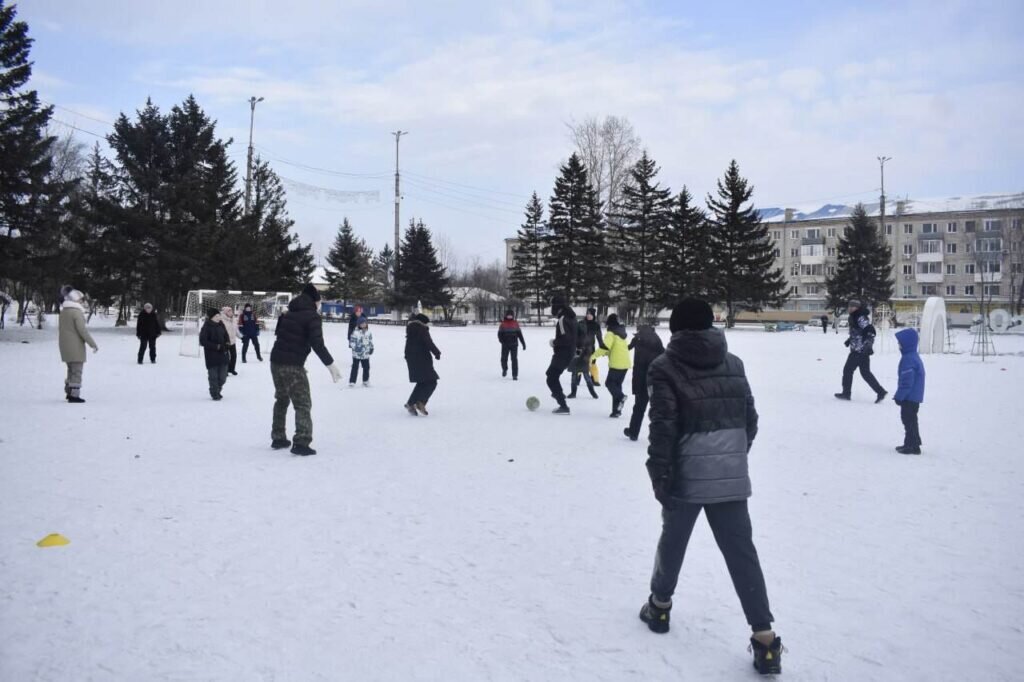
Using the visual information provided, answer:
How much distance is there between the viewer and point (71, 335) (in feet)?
38.4

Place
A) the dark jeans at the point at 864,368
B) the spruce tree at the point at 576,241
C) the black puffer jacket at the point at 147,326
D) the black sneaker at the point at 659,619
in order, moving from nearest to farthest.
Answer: the black sneaker at the point at 659,619 → the dark jeans at the point at 864,368 → the black puffer jacket at the point at 147,326 → the spruce tree at the point at 576,241

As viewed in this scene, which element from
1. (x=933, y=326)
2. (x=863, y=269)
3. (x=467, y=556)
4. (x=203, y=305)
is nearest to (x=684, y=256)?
(x=863, y=269)

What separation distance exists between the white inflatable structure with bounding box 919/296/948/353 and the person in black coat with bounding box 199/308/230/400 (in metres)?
27.3

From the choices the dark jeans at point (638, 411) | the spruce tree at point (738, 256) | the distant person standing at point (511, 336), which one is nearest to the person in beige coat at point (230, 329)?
the distant person standing at point (511, 336)

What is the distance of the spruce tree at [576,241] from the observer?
52.7 metres

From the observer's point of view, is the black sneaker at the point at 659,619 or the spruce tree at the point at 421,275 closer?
Answer: the black sneaker at the point at 659,619

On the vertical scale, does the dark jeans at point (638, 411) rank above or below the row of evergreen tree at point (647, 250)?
below

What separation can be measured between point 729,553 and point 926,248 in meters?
A: 91.4

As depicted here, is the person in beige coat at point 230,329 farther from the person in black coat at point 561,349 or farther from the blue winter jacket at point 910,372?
the blue winter jacket at point 910,372

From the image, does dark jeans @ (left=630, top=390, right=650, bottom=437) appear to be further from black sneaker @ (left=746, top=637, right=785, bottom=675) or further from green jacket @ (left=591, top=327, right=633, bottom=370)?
black sneaker @ (left=746, top=637, right=785, bottom=675)

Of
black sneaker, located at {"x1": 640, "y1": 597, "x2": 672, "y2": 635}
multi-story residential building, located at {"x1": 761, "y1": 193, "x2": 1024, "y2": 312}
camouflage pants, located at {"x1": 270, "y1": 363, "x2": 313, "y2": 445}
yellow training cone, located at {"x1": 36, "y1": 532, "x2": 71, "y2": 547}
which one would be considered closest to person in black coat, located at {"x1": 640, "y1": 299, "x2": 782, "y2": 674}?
black sneaker, located at {"x1": 640, "y1": 597, "x2": 672, "y2": 635}

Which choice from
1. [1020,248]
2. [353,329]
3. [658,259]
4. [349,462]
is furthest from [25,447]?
[1020,248]

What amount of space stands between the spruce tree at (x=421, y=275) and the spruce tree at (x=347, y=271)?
11.2 metres

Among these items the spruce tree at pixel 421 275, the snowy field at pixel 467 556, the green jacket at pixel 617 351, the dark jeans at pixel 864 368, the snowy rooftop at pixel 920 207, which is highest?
the snowy rooftop at pixel 920 207
